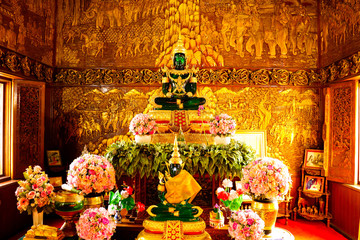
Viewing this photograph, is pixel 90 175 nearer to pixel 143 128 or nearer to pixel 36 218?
pixel 36 218

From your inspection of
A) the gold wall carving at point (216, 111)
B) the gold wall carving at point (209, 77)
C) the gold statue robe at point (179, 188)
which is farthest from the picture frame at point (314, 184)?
the gold statue robe at point (179, 188)

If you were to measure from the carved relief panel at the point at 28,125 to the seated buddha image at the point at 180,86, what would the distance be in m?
2.90

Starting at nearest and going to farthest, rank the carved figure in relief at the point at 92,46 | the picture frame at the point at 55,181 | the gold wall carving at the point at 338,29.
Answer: the gold wall carving at the point at 338,29
the picture frame at the point at 55,181
the carved figure in relief at the point at 92,46

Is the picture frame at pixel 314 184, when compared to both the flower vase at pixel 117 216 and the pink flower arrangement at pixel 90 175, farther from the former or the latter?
the pink flower arrangement at pixel 90 175

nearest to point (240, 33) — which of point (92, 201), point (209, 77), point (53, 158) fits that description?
point (209, 77)

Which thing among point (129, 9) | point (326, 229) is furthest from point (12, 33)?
point (326, 229)

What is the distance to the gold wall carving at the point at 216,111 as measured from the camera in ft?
22.5

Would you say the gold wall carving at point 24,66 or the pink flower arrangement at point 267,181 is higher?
the gold wall carving at point 24,66

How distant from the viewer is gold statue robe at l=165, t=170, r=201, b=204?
2764 mm

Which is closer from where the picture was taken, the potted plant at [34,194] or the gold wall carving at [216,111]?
the potted plant at [34,194]

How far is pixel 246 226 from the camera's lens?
2617mm

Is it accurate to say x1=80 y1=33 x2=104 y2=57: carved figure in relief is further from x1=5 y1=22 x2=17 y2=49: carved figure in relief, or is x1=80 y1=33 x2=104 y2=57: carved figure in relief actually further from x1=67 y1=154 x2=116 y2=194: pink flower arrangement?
x1=67 y1=154 x2=116 y2=194: pink flower arrangement

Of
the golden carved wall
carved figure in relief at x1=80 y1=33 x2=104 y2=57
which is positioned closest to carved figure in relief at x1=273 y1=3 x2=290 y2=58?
the golden carved wall

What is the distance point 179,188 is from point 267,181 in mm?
1001
